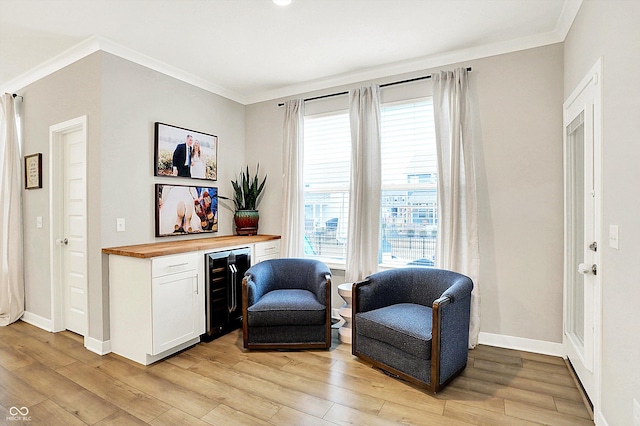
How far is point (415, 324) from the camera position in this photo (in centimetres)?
239

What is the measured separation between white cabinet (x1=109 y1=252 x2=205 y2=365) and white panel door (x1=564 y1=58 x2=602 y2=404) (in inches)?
117

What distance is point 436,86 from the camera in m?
3.18

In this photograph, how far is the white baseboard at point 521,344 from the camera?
2830mm

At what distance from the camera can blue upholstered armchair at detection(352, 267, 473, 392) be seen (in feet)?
7.39

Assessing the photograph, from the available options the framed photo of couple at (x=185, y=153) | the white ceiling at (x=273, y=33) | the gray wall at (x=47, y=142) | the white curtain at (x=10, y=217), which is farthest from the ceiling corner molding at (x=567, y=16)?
the white curtain at (x=10, y=217)

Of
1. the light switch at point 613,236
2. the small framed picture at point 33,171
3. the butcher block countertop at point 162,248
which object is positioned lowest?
the butcher block countertop at point 162,248

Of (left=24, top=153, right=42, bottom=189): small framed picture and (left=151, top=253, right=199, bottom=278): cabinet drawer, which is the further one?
(left=24, top=153, right=42, bottom=189): small framed picture

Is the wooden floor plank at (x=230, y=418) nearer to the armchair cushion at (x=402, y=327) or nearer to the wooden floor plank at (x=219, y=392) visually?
the wooden floor plank at (x=219, y=392)

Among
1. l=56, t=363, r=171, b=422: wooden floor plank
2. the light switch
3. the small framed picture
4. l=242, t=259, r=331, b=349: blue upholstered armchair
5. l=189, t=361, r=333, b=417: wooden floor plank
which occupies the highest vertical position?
the small framed picture

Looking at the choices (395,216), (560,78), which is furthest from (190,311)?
(560,78)

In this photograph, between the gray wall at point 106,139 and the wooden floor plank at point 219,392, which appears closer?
the wooden floor plank at point 219,392

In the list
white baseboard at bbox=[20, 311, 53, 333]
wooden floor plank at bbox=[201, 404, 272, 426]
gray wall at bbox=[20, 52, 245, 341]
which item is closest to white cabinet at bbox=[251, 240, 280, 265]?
gray wall at bbox=[20, 52, 245, 341]

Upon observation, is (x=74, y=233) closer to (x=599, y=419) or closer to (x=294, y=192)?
(x=294, y=192)

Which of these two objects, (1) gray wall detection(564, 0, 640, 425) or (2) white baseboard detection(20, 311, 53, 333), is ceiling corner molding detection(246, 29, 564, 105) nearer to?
(1) gray wall detection(564, 0, 640, 425)
